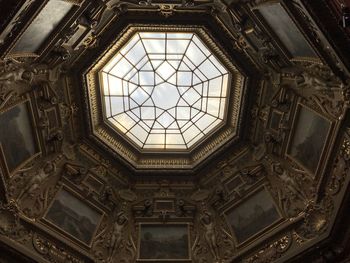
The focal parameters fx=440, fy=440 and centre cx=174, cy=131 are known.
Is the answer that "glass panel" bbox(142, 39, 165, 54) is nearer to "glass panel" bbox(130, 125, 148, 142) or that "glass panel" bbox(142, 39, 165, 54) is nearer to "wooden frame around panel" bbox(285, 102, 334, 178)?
"glass panel" bbox(130, 125, 148, 142)

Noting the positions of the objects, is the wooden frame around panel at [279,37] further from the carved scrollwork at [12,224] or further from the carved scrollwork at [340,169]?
the carved scrollwork at [12,224]

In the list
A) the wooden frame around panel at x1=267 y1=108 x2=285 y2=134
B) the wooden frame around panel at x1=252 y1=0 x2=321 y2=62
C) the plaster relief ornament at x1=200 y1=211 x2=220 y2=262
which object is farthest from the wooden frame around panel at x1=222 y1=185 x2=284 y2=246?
the wooden frame around panel at x1=252 y1=0 x2=321 y2=62

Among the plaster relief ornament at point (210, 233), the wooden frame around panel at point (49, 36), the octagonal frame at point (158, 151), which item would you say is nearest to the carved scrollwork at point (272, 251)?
the plaster relief ornament at point (210, 233)

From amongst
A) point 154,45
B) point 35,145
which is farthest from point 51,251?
point 154,45

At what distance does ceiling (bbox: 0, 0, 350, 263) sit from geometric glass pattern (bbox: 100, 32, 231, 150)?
0.07 m

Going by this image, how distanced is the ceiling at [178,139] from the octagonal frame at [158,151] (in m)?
0.04

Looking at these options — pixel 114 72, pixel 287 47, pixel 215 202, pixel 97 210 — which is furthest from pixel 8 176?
pixel 287 47

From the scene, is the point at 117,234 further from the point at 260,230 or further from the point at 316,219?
the point at 316,219

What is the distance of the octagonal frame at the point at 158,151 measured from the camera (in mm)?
12031

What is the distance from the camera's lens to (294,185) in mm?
11789

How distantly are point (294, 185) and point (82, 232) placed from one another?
588 cm

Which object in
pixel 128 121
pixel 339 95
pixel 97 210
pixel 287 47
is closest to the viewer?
pixel 339 95

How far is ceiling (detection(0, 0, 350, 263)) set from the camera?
31.2ft

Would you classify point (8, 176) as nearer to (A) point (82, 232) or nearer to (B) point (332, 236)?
(A) point (82, 232)
